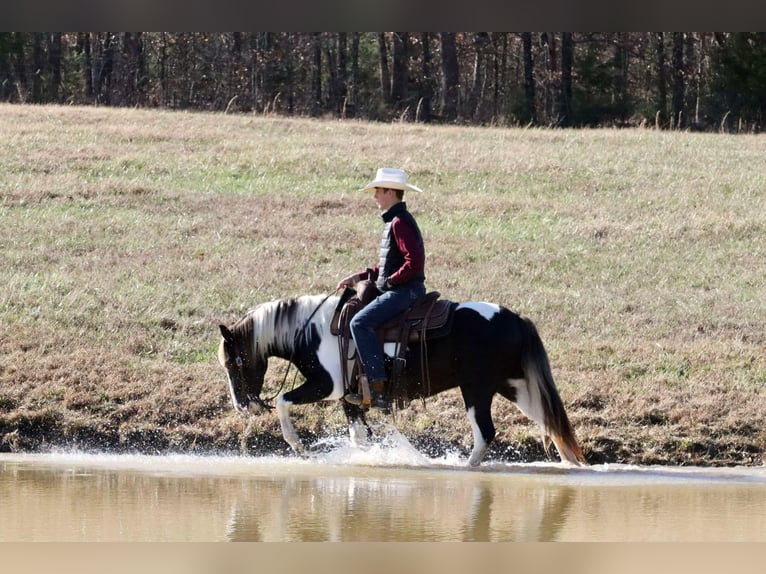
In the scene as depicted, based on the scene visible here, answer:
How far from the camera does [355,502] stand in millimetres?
7867

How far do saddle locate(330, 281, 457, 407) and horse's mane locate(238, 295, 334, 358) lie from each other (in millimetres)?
219

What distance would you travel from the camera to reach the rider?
28.7 feet

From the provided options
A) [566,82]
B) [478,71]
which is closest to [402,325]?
[566,82]

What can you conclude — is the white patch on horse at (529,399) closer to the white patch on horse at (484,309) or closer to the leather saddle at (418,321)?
the white patch on horse at (484,309)

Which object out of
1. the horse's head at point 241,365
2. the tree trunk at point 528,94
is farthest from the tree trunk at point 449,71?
the horse's head at point 241,365

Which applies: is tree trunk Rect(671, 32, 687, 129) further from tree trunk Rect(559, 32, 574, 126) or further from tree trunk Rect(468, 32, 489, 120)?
tree trunk Rect(468, 32, 489, 120)

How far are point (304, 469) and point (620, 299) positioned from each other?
564 cm

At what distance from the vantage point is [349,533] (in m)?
6.88

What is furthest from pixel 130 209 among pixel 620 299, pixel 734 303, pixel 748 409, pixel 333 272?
pixel 748 409

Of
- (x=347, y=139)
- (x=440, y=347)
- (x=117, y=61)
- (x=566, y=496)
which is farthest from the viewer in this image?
(x=117, y=61)

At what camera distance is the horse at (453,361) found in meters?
9.09

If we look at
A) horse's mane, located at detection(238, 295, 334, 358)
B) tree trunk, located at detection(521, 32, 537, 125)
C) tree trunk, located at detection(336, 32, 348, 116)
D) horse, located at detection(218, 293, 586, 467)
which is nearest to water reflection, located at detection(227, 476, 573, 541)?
horse, located at detection(218, 293, 586, 467)

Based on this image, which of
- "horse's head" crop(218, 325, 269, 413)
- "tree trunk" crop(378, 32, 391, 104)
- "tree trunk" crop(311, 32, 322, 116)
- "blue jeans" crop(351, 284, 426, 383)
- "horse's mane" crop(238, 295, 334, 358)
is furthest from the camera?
"tree trunk" crop(311, 32, 322, 116)

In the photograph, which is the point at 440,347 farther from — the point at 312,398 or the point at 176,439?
the point at 176,439
